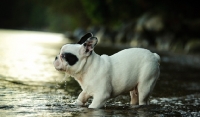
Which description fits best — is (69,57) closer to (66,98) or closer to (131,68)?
(131,68)

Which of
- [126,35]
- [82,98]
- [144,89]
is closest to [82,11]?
[126,35]

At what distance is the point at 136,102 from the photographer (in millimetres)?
8531

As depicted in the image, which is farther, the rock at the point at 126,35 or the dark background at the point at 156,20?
the rock at the point at 126,35

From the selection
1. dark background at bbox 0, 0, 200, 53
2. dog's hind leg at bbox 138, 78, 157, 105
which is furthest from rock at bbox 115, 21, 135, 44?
dog's hind leg at bbox 138, 78, 157, 105

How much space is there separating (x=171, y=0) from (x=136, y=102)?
28.2 m

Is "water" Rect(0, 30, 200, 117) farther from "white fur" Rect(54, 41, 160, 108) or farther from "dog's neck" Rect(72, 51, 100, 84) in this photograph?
"dog's neck" Rect(72, 51, 100, 84)

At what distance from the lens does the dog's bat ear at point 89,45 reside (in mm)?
7303

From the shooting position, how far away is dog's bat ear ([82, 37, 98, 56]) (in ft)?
24.0

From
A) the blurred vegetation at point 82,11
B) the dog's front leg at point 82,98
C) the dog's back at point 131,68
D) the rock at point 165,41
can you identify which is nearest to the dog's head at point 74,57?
the dog's front leg at point 82,98

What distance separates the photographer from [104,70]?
758 centimetres

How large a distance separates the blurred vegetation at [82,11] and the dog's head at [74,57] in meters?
29.0

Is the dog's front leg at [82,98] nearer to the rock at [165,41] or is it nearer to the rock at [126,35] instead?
the rock at [165,41]

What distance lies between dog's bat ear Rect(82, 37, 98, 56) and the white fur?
5 cm

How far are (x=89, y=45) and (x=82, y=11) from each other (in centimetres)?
6518
